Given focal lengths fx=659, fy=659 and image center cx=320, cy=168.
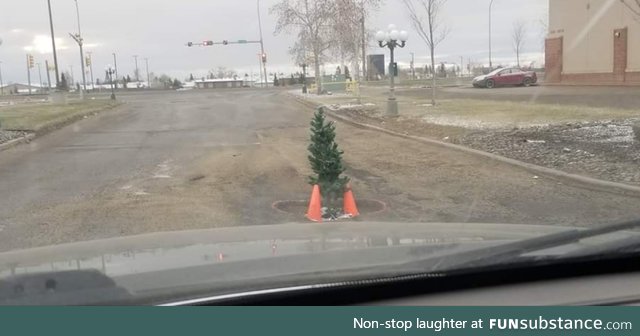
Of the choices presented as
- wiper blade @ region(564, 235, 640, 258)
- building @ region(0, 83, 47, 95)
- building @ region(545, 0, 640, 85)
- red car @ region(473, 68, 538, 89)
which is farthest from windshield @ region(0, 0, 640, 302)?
building @ region(0, 83, 47, 95)

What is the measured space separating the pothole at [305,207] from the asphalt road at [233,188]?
0.49ft

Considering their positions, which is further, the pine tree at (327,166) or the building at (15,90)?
the building at (15,90)

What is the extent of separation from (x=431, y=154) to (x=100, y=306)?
1215 cm

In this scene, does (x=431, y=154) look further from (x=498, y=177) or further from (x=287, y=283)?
(x=287, y=283)

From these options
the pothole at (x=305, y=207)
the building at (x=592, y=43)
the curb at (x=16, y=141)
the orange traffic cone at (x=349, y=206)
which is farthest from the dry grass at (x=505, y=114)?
the building at (x=592, y=43)

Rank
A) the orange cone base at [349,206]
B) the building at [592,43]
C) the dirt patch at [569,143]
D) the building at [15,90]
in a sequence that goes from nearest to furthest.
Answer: the orange cone base at [349,206] → the dirt patch at [569,143] → the building at [592,43] → the building at [15,90]

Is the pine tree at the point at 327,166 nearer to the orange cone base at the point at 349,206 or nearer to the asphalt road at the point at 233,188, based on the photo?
the orange cone base at the point at 349,206

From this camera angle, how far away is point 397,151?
14656 millimetres

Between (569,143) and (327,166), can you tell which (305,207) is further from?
(569,143)

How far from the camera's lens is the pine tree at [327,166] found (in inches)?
330

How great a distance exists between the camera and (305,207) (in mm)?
8688

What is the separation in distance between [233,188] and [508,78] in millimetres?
35398

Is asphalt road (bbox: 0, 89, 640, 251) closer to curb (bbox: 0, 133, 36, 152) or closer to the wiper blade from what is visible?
curb (bbox: 0, 133, 36, 152)

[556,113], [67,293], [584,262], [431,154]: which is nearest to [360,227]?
[584,262]
